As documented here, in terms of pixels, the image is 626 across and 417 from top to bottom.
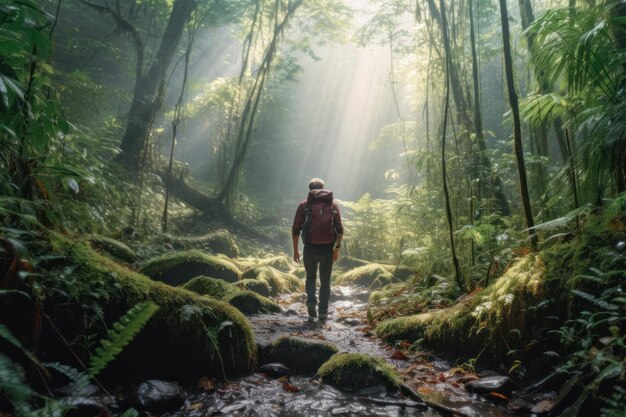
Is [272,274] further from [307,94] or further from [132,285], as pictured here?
[307,94]

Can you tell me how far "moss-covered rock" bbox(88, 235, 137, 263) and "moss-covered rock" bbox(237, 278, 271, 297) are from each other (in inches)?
78.1

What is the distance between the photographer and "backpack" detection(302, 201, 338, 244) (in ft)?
20.1

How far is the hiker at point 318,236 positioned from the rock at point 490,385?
10.3 ft

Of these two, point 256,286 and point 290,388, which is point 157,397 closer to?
point 290,388

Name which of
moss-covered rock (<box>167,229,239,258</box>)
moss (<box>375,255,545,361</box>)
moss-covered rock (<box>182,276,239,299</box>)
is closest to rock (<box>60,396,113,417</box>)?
moss (<box>375,255,545,361</box>)

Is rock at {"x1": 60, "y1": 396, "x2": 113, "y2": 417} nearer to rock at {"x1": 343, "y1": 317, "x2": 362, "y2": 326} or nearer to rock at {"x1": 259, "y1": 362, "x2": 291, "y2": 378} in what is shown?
rock at {"x1": 259, "y1": 362, "x2": 291, "y2": 378}

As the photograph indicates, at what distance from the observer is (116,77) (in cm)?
2162

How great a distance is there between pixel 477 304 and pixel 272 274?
5.05 m

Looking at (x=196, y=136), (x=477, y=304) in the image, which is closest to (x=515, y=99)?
(x=477, y=304)

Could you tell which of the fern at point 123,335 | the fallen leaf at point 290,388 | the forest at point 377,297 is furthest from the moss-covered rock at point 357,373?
the fern at point 123,335

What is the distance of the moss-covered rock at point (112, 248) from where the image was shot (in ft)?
16.5

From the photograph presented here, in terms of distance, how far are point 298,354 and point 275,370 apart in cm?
33

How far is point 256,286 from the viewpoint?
24.0 feet

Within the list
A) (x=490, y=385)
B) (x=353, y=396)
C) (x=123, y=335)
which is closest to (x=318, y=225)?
(x=353, y=396)
